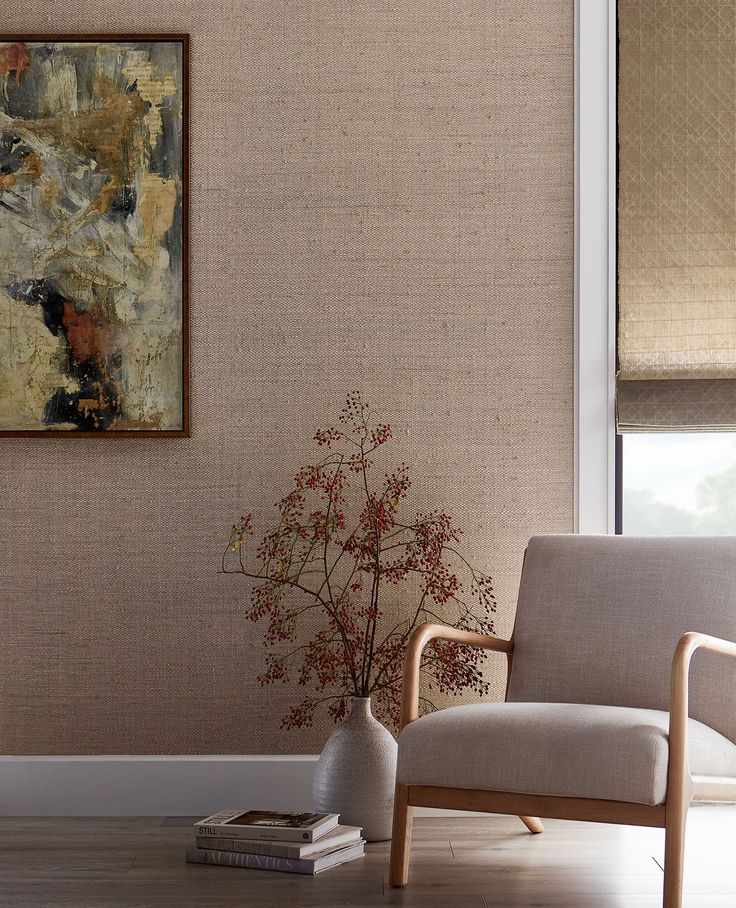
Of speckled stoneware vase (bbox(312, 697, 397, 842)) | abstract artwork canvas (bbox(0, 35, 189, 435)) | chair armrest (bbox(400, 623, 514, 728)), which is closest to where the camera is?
chair armrest (bbox(400, 623, 514, 728))

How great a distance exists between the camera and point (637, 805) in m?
1.95

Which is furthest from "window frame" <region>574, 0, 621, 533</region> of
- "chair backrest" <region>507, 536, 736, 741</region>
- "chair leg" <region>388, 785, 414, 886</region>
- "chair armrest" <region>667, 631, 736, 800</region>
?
"chair leg" <region>388, 785, 414, 886</region>

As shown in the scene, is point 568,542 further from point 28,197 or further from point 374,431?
point 28,197

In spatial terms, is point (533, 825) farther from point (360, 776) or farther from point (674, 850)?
point (674, 850)

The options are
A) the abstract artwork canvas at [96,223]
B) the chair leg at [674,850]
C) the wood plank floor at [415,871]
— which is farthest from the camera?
the abstract artwork canvas at [96,223]

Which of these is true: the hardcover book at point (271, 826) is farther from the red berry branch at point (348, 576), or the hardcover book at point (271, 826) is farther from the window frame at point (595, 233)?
the window frame at point (595, 233)

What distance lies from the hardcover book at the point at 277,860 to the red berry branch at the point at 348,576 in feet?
1.64

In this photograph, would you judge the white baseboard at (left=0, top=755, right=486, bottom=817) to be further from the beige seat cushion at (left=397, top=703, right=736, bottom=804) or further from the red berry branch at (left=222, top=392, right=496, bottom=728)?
the beige seat cushion at (left=397, top=703, right=736, bottom=804)

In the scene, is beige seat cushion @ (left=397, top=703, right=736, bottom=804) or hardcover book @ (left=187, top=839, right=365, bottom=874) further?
hardcover book @ (left=187, top=839, right=365, bottom=874)

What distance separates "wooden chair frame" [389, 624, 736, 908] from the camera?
6.33 feet

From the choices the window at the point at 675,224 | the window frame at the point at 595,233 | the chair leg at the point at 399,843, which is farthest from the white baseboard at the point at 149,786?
the window at the point at 675,224

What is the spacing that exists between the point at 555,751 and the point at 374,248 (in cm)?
163

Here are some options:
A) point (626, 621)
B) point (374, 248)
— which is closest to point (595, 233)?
point (374, 248)

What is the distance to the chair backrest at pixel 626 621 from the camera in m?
2.37
